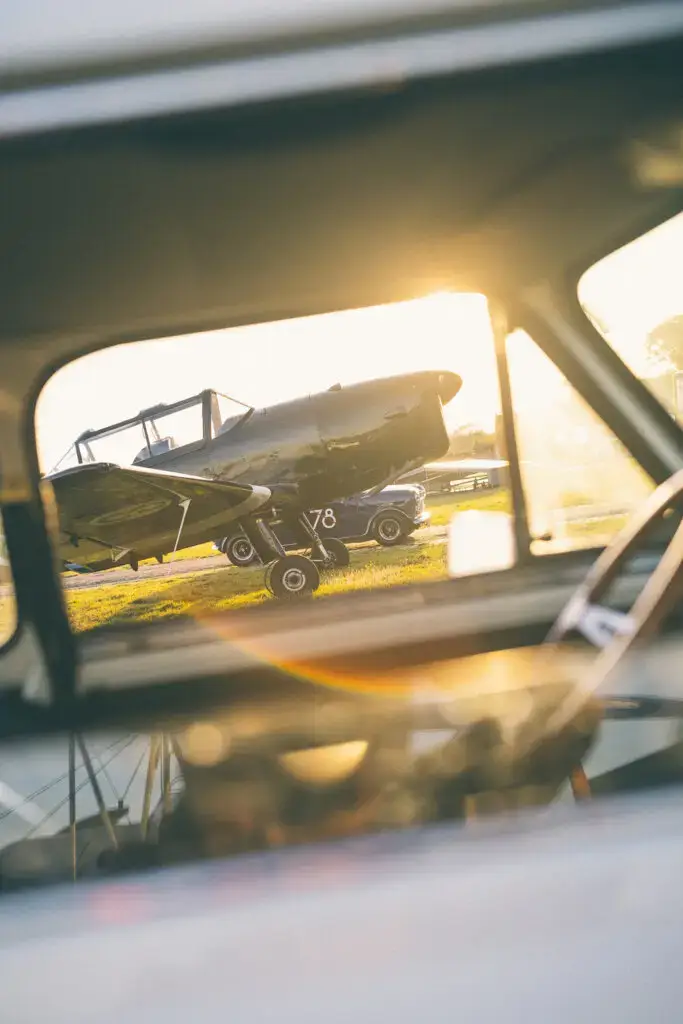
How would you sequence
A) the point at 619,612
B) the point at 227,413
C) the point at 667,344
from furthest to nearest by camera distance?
the point at 227,413 → the point at 667,344 → the point at 619,612

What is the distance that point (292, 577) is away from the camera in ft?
7.18

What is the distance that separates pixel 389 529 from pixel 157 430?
742mm

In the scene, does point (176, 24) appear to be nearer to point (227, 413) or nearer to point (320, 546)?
point (227, 413)

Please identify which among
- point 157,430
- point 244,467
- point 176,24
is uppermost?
point 176,24

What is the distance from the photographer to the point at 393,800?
1151 mm

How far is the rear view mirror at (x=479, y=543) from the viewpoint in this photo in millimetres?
2153

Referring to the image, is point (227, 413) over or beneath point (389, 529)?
over

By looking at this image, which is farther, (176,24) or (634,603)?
(634,603)

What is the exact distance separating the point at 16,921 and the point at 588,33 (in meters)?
1.28

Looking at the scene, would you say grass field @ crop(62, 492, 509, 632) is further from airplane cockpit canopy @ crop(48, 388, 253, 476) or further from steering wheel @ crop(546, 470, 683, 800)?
steering wheel @ crop(546, 470, 683, 800)

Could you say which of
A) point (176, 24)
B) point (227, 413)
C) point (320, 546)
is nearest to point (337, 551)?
point (320, 546)

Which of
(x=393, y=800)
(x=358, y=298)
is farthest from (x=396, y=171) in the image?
(x=393, y=800)

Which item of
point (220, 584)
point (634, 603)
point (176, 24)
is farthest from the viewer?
point (220, 584)

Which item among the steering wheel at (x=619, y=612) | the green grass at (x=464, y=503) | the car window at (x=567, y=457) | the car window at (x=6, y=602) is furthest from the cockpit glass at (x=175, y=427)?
the steering wheel at (x=619, y=612)
